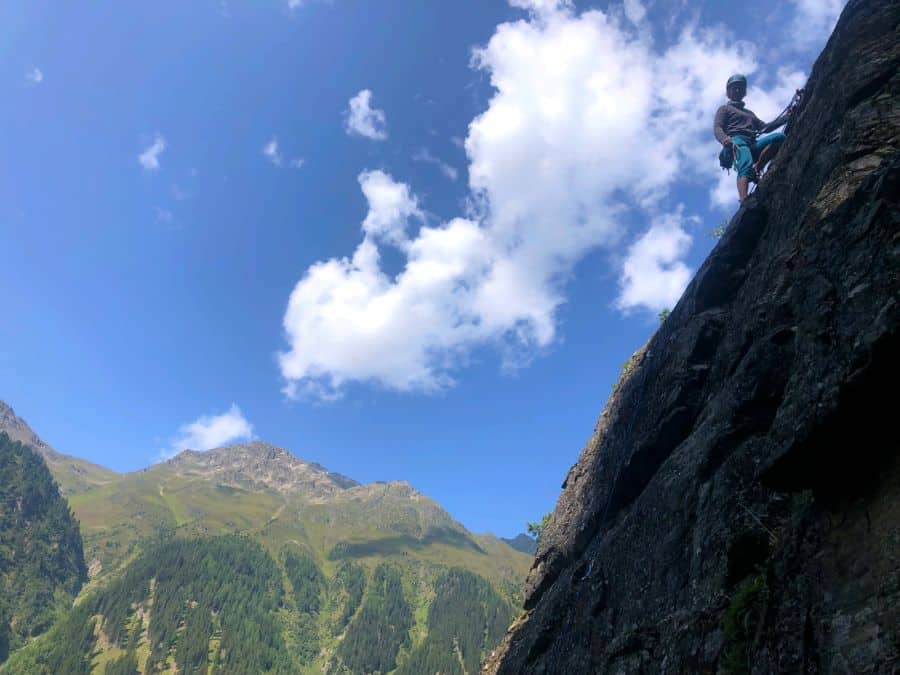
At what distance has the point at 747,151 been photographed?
55.6 feet

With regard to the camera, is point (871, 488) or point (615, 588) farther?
point (615, 588)

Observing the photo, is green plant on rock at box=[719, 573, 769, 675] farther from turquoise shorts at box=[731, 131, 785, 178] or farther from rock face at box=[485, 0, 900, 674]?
turquoise shorts at box=[731, 131, 785, 178]

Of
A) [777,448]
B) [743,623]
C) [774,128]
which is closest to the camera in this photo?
[777,448]

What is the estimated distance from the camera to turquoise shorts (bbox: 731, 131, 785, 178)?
16703 millimetres

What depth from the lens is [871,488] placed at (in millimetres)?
6770

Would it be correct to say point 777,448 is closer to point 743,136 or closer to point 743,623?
point 743,623

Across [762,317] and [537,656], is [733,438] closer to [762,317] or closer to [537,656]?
[762,317]

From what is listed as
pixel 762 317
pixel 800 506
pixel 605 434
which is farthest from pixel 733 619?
pixel 605 434

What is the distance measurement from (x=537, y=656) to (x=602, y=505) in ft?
15.9

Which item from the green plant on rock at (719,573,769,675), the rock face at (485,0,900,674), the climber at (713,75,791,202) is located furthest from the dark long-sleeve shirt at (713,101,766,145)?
the green plant on rock at (719,573,769,675)

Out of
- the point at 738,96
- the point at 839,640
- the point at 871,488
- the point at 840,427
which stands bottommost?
the point at 839,640

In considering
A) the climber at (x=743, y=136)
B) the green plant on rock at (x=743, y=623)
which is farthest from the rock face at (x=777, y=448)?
the climber at (x=743, y=136)

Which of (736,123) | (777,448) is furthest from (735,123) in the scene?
(777,448)

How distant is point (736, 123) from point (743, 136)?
59cm
